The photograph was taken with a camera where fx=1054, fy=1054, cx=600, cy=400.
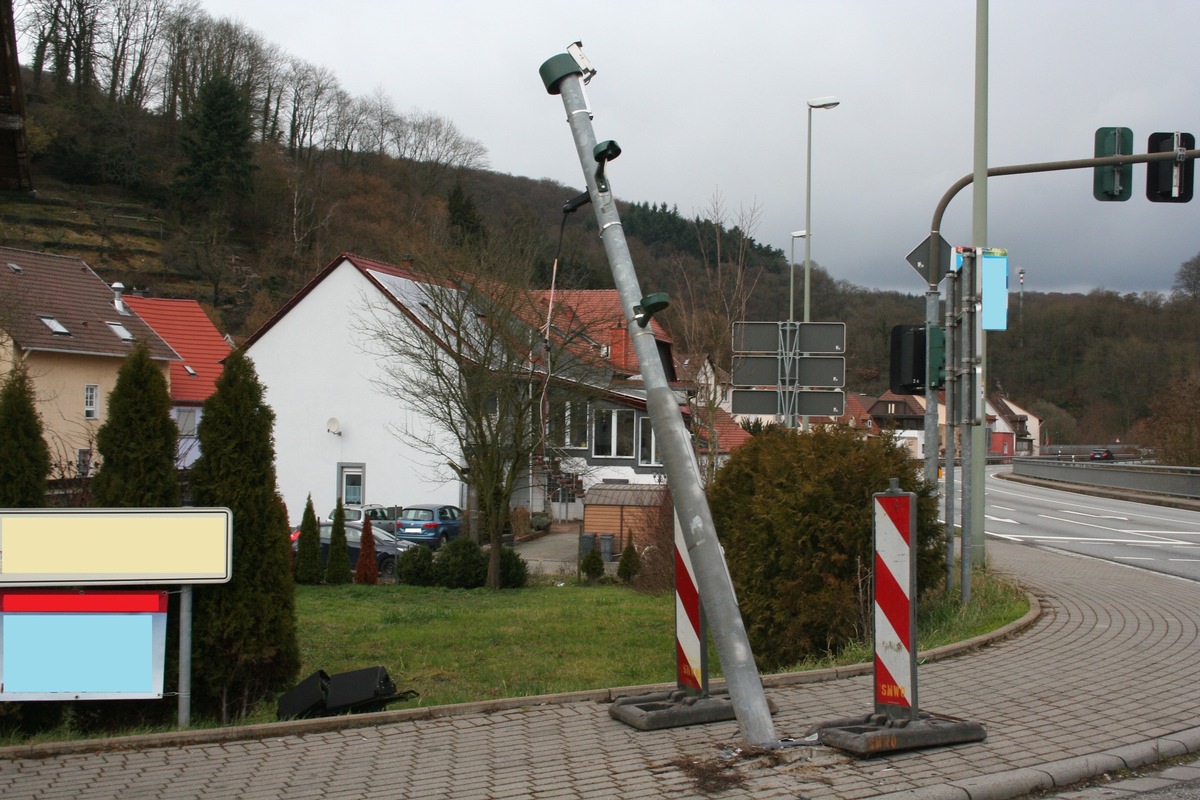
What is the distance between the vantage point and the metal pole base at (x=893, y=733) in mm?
5559

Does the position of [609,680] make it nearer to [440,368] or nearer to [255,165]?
[440,368]

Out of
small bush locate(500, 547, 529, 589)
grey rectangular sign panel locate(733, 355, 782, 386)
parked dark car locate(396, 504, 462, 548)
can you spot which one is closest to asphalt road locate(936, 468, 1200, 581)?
grey rectangular sign panel locate(733, 355, 782, 386)

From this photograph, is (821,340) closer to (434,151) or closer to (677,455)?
(677,455)

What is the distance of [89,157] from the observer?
77938 mm

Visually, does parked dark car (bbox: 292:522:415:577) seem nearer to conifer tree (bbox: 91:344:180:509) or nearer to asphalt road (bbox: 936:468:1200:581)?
asphalt road (bbox: 936:468:1200:581)

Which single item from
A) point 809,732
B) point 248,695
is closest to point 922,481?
point 809,732

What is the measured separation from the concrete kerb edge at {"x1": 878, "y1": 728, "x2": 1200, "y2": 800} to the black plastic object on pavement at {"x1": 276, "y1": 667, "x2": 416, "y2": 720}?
13.0 feet

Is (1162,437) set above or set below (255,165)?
below

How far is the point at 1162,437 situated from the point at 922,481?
37675mm

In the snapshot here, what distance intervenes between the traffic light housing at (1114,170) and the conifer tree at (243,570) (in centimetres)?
1174

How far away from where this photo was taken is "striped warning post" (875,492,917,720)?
5746mm

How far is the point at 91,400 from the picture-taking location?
40.3 metres

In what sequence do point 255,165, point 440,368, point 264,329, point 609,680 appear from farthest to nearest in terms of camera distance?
point 255,165
point 264,329
point 440,368
point 609,680

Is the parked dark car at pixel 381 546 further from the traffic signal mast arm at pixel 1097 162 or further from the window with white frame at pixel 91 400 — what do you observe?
the traffic signal mast arm at pixel 1097 162
